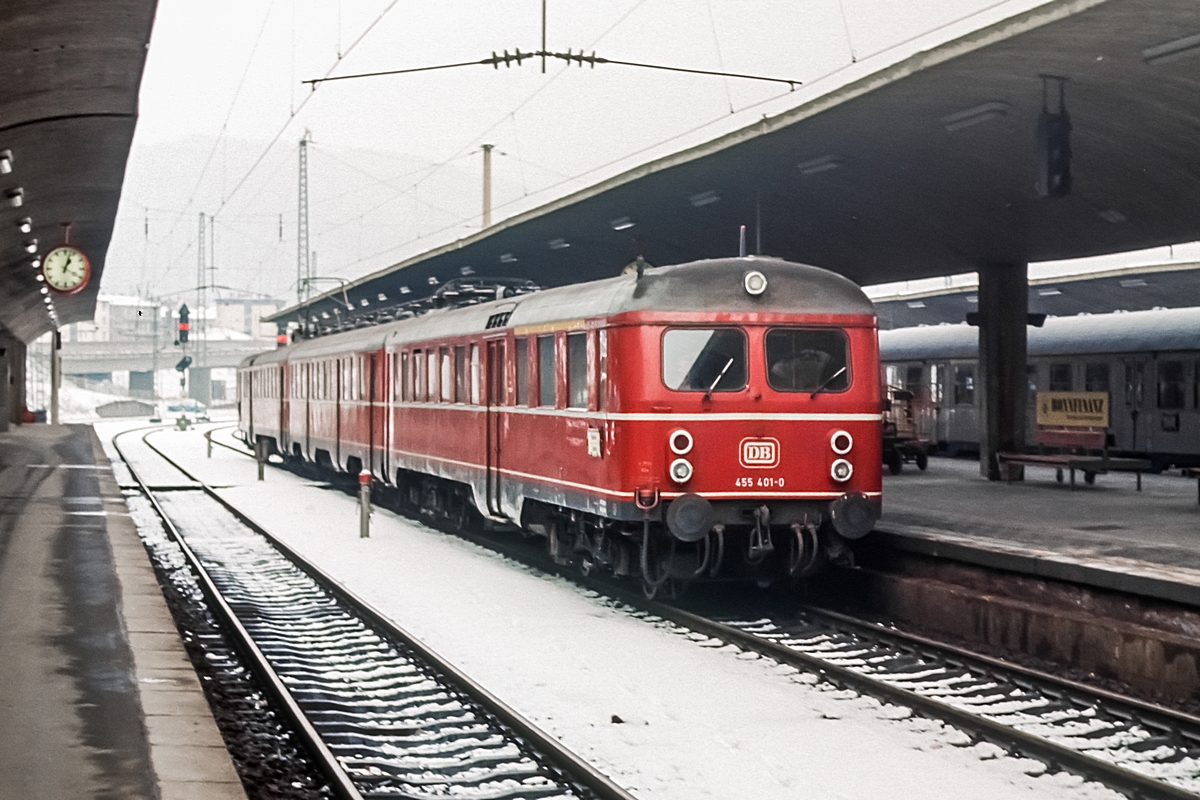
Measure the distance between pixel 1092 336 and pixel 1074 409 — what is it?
5.85m

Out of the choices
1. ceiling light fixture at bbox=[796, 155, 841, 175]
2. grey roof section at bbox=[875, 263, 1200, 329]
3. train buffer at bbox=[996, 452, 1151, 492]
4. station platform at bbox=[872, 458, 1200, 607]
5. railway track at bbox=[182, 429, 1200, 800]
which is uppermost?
ceiling light fixture at bbox=[796, 155, 841, 175]

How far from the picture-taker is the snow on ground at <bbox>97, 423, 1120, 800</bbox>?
6.86 metres

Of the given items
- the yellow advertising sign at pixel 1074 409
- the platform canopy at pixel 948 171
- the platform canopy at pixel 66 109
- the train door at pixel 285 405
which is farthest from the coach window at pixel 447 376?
the train door at pixel 285 405

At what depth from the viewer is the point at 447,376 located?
1672cm

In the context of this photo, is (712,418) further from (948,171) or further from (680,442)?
(948,171)

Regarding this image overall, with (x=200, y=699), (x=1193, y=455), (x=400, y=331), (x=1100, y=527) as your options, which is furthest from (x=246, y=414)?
(x=200, y=699)

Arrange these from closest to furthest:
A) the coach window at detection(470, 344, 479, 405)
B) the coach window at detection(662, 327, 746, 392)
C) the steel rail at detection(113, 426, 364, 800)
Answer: the steel rail at detection(113, 426, 364, 800), the coach window at detection(662, 327, 746, 392), the coach window at detection(470, 344, 479, 405)

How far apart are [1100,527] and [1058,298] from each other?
2192 centimetres

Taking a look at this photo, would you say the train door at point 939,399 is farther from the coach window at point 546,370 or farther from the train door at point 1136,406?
the coach window at point 546,370

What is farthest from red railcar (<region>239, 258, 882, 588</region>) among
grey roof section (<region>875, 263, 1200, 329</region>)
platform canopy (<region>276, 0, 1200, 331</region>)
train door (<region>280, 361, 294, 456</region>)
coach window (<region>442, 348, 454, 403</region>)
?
grey roof section (<region>875, 263, 1200, 329</region>)

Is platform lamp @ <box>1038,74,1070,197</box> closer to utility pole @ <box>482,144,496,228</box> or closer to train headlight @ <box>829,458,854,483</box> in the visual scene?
train headlight @ <box>829,458,854,483</box>

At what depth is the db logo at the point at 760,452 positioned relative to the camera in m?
11.5

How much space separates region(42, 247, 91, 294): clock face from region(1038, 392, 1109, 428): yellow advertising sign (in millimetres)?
17940

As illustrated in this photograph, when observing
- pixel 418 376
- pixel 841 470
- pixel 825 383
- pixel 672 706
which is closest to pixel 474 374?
pixel 418 376
